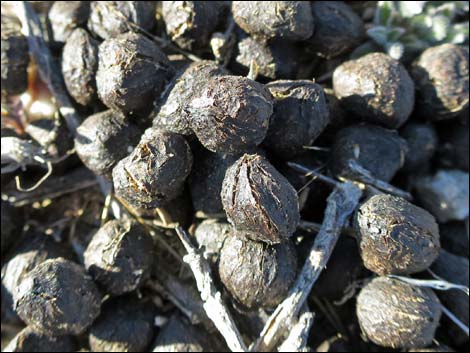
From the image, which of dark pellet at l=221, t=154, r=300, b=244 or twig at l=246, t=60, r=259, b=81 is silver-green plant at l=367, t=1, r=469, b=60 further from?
dark pellet at l=221, t=154, r=300, b=244

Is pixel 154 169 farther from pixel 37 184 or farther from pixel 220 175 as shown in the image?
pixel 37 184

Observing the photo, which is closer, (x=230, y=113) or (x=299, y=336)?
(x=230, y=113)

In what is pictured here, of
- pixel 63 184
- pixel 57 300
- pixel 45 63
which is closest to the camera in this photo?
pixel 57 300

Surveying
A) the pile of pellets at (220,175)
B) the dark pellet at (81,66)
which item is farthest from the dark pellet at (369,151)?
the dark pellet at (81,66)

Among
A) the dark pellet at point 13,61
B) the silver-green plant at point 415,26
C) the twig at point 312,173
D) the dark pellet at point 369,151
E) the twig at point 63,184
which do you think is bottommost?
the twig at point 63,184

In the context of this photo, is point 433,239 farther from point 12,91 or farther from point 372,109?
point 12,91

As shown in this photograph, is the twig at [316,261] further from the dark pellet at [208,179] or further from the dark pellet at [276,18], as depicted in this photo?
the dark pellet at [276,18]

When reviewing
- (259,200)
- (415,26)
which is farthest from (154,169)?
(415,26)
